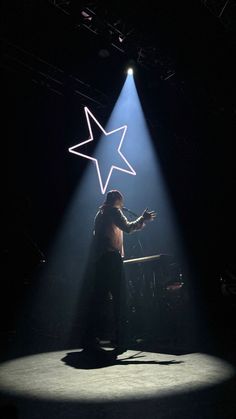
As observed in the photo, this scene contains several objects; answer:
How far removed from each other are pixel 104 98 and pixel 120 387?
686 cm

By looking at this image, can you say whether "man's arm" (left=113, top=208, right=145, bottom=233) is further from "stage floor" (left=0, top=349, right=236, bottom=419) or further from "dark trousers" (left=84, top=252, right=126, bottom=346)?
"stage floor" (left=0, top=349, right=236, bottom=419)

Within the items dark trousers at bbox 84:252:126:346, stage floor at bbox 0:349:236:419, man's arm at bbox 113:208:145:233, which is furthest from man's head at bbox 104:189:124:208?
stage floor at bbox 0:349:236:419

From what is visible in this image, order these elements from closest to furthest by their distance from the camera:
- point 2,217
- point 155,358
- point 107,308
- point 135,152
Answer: point 155,358 → point 107,308 → point 2,217 → point 135,152

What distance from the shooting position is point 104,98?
797cm

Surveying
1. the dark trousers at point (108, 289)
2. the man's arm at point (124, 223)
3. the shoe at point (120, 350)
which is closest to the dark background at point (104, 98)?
the dark trousers at point (108, 289)

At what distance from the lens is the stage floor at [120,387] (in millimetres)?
1802

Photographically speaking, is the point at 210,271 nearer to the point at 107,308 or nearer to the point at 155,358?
the point at 107,308

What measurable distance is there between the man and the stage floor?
0.30 meters

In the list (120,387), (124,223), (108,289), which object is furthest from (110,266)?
(120,387)

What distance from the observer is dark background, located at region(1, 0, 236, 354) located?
18.7ft

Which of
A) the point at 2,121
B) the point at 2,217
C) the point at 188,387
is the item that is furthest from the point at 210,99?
the point at 188,387

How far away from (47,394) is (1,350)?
1871 mm

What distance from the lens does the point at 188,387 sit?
2225 mm

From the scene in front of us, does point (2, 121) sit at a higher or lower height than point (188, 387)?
higher
